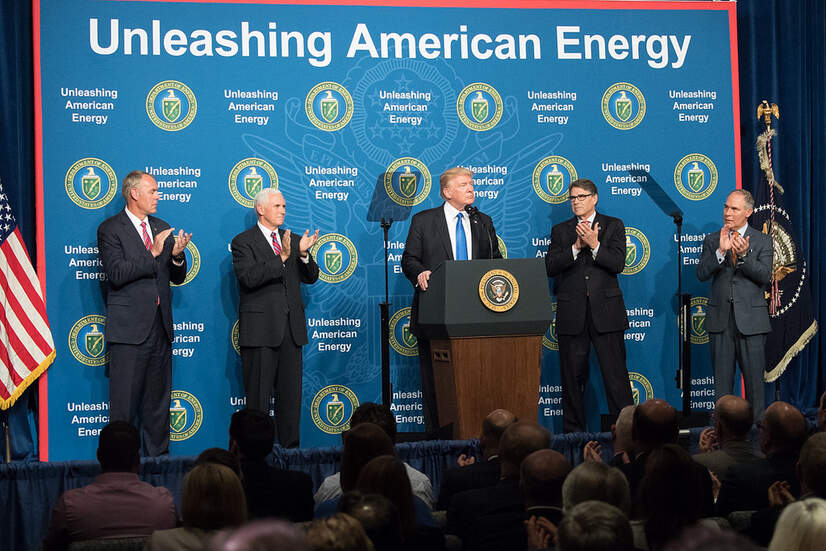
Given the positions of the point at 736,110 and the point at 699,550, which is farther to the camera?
the point at 736,110

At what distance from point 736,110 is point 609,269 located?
6.64 ft

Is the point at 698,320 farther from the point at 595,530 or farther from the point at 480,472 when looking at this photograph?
the point at 595,530

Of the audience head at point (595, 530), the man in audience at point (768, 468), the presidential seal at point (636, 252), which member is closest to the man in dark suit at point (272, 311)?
the presidential seal at point (636, 252)

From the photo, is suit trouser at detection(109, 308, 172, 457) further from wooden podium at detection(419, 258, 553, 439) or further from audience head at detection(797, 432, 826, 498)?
audience head at detection(797, 432, 826, 498)

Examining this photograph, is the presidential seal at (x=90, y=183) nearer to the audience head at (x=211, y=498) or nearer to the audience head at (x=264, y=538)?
the audience head at (x=211, y=498)

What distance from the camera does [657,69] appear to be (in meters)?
7.89

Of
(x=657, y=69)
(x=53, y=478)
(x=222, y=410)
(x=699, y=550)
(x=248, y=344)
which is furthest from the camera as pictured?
(x=657, y=69)

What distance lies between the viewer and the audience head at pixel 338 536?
7.44 ft

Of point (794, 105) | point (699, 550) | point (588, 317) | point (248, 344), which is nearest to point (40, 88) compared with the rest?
point (248, 344)

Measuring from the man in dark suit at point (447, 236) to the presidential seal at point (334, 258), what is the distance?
0.89 m

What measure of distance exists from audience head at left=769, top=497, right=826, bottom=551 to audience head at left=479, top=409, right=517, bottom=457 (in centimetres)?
184

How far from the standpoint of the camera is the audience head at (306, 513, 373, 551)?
2268 mm

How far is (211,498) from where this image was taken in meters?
2.91

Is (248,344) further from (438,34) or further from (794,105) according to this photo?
(794,105)
